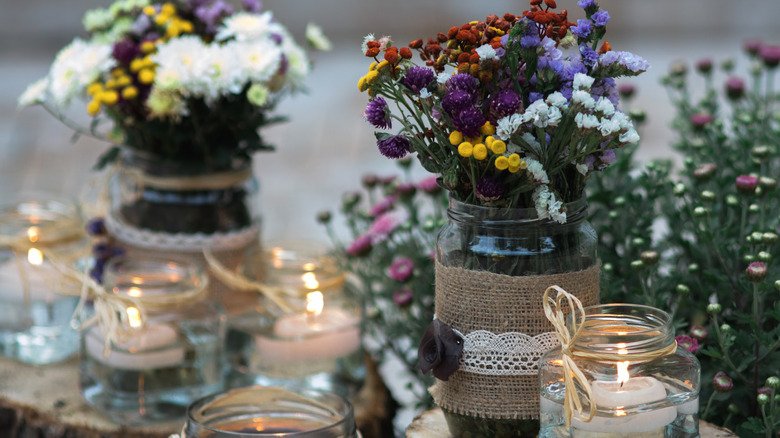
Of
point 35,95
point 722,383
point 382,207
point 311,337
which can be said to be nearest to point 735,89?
point 382,207

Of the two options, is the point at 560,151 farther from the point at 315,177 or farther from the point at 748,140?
the point at 315,177

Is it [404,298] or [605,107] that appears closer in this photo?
[605,107]

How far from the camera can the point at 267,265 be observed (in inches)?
67.8

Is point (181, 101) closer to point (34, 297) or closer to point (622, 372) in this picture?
point (34, 297)

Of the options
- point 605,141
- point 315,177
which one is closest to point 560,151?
point 605,141

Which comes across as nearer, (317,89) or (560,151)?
(560,151)

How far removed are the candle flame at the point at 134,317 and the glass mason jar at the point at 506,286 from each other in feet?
1.96

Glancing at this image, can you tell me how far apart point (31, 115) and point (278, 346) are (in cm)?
483

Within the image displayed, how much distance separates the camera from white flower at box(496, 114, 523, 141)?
3.23 ft

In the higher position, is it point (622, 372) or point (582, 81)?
point (582, 81)

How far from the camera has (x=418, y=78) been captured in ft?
3.37

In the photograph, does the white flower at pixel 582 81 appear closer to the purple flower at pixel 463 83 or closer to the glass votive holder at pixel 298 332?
A: the purple flower at pixel 463 83

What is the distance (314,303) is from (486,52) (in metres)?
0.78

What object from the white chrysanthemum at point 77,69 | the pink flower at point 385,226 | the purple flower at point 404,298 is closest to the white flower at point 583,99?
the purple flower at point 404,298
